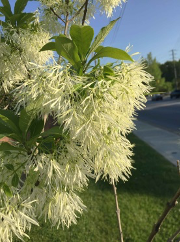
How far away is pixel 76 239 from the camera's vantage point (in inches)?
125

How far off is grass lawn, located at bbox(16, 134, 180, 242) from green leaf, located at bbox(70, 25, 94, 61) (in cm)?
272

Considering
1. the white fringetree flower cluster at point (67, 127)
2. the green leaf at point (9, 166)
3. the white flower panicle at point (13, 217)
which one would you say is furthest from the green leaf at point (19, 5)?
the white flower panicle at point (13, 217)

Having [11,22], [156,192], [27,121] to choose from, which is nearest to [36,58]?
[11,22]

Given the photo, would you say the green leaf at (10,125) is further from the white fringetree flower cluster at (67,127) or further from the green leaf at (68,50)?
the green leaf at (68,50)

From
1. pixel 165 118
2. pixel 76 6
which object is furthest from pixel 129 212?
pixel 165 118

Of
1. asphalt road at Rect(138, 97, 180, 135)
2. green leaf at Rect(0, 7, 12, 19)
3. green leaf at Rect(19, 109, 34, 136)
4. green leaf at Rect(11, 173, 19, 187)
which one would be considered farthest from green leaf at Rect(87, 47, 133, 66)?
asphalt road at Rect(138, 97, 180, 135)

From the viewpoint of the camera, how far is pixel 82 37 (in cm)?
100

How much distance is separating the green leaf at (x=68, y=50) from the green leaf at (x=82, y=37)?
1.6 inches

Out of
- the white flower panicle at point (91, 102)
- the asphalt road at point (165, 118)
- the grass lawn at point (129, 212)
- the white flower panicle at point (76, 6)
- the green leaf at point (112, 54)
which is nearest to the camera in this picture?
the white flower panicle at point (91, 102)

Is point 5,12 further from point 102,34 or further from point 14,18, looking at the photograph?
point 102,34

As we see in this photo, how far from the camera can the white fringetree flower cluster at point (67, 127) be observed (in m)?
0.85

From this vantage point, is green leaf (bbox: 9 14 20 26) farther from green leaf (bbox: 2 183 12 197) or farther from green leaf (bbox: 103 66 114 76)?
green leaf (bbox: 2 183 12 197)

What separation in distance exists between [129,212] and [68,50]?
3240 millimetres

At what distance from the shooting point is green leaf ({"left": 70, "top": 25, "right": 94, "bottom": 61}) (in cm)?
96
